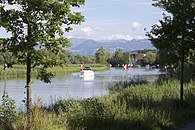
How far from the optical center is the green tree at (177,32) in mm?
13625

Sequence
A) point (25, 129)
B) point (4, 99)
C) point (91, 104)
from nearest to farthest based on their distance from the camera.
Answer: point (25, 129) < point (4, 99) < point (91, 104)

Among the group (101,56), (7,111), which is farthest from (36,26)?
(101,56)

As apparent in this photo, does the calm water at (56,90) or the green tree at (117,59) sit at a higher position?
the green tree at (117,59)

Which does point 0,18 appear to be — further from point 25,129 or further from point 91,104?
point 91,104

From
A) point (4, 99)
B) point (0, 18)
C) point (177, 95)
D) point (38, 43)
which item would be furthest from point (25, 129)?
point (177, 95)

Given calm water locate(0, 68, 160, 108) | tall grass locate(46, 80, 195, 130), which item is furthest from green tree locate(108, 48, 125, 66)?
tall grass locate(46, 80, 195, 130)

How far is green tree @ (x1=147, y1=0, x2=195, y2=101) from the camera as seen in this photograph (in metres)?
13.6

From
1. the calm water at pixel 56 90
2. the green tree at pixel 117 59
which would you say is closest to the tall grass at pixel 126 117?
the calm water at pixel 56 90

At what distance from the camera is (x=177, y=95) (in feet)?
53.3

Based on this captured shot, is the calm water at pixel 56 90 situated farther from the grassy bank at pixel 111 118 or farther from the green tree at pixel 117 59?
the green tree at pixel 117 59

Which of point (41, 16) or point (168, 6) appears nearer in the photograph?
point (41, 16)

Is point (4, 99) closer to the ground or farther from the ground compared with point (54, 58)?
closer to the ground

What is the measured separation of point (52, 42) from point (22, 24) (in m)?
0.79

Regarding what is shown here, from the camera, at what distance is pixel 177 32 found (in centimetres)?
1370
